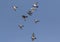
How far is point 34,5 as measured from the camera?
1393 inches

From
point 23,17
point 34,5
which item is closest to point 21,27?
point 23,17

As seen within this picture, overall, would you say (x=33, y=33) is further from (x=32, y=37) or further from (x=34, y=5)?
(x=34, y=5)

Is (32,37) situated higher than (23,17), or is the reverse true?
(23,17)

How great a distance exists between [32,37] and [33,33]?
937 millimetres

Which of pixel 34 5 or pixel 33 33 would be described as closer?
pixel 33 33

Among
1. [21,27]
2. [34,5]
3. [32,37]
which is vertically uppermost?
[34,5]

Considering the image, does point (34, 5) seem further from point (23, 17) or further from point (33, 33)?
point (33, 33)

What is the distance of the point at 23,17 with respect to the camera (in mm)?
35531

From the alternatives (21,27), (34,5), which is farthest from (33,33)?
(34,5)

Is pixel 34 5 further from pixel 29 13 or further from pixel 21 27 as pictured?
pixel 21 27

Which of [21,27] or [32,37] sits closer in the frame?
[32,37]

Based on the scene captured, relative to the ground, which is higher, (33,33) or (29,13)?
(29,13)

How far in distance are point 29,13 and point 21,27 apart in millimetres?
3788

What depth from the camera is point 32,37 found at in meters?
33.1
